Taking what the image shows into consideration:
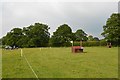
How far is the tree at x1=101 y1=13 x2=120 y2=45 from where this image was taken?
309 feet

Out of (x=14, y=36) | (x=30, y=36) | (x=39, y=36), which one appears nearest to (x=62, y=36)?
(x=39, y=36)

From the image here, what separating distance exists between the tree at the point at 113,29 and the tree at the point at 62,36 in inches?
818

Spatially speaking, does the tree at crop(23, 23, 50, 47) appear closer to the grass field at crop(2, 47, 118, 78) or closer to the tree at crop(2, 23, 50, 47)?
the tree at crop(2, 23, 50, 47)

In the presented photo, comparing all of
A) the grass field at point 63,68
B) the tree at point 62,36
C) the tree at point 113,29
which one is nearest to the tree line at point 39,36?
the tree at point 62,36

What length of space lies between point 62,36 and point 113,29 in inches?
1338

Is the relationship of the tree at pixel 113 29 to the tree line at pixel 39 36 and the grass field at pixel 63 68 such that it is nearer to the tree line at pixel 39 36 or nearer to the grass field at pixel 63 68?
the tree line at pixel 39 36

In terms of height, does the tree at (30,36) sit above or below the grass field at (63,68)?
above

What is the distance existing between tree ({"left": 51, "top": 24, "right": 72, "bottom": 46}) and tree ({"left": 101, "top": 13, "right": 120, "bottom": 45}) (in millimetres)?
20767

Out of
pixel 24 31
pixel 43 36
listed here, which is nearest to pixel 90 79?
pixel 43 36

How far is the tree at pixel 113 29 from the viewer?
9421 centimetres

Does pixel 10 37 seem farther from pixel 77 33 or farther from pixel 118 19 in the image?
pixel 118 19

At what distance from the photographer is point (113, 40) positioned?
93250 mm

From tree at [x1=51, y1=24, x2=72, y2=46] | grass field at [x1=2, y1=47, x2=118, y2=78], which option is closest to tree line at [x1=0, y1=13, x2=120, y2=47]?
tree at [x1=51, y1=24, x2=72, y2=46]

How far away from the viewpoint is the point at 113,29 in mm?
95562
